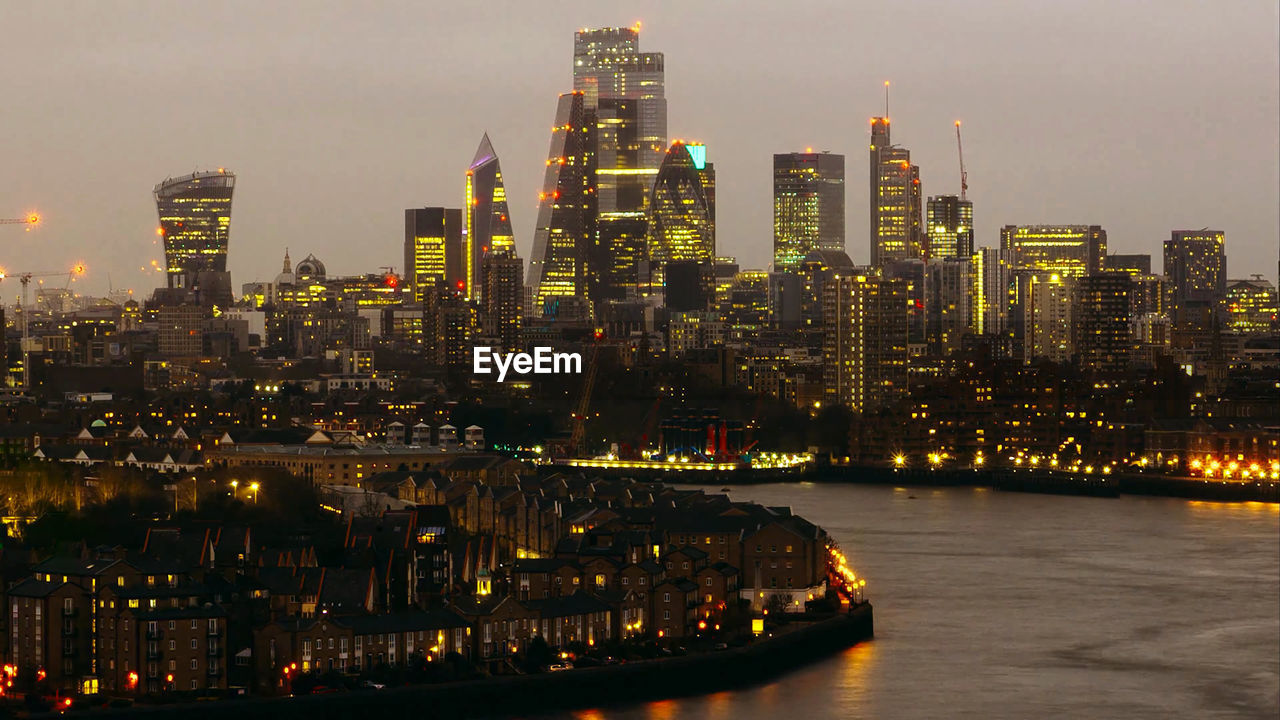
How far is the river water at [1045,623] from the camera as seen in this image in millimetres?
16531

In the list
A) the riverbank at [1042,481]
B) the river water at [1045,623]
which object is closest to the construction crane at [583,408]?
the riverbank at [1042,481]

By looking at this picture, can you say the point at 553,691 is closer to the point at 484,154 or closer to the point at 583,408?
the point at 583,408

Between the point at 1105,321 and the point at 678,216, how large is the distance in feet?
87.6

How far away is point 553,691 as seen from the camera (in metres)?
15.9

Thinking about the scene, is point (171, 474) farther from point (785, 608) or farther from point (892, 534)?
point (785, 608)

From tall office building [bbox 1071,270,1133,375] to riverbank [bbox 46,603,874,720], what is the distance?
156ft

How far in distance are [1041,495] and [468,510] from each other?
51.4 ft

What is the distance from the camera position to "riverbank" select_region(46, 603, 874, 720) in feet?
49.0

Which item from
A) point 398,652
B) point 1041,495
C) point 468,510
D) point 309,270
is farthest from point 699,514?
point 309,270

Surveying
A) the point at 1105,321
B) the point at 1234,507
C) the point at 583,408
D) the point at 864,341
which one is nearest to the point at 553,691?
the point at 1234,507

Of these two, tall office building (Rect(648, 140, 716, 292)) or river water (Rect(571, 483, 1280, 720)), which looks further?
tall office building (Rect(648, 140, 716, 292))

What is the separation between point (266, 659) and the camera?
1541 cm

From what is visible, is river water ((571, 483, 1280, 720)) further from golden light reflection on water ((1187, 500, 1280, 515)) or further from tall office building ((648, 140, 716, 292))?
tall office building ((648, 140, 716, 292))

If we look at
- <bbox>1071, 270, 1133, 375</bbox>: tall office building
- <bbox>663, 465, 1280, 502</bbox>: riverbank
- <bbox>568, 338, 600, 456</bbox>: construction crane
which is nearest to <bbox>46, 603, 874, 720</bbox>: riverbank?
<bbox>663, 465, 1280, 502</bbox>: riverbank
